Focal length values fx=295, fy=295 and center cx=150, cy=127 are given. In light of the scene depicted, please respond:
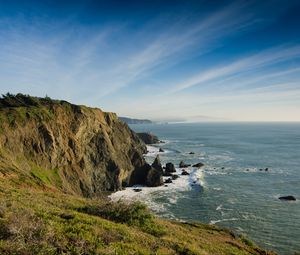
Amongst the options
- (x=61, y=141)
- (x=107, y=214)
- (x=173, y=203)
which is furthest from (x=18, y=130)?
(x=107, y=214)

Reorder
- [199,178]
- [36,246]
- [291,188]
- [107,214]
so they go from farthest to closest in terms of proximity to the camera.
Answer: [199,178]
[291,188]
[107,214]
[36,246]

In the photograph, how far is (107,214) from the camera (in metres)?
19.8

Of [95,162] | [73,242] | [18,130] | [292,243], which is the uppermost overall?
[18,130]

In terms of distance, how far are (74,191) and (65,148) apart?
890 cm

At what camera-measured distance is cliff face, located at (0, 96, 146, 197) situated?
48.8 m

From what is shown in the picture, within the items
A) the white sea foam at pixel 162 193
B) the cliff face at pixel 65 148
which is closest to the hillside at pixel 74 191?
the cliff face at pixel 65 148

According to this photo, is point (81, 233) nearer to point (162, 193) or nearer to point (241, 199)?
point (241, 199)

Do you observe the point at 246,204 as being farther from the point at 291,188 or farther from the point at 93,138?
the point at 93,138

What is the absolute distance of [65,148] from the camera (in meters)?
60.1

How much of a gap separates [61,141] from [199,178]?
3757 centimetres

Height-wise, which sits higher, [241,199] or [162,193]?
[241,199]

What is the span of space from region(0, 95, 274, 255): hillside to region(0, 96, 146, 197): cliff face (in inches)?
7.1

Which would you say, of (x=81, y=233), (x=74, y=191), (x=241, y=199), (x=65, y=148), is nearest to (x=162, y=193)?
(x=241, y=199)

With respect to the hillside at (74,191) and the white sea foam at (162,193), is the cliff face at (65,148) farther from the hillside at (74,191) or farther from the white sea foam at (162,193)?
the white sea foam at (162,193)
